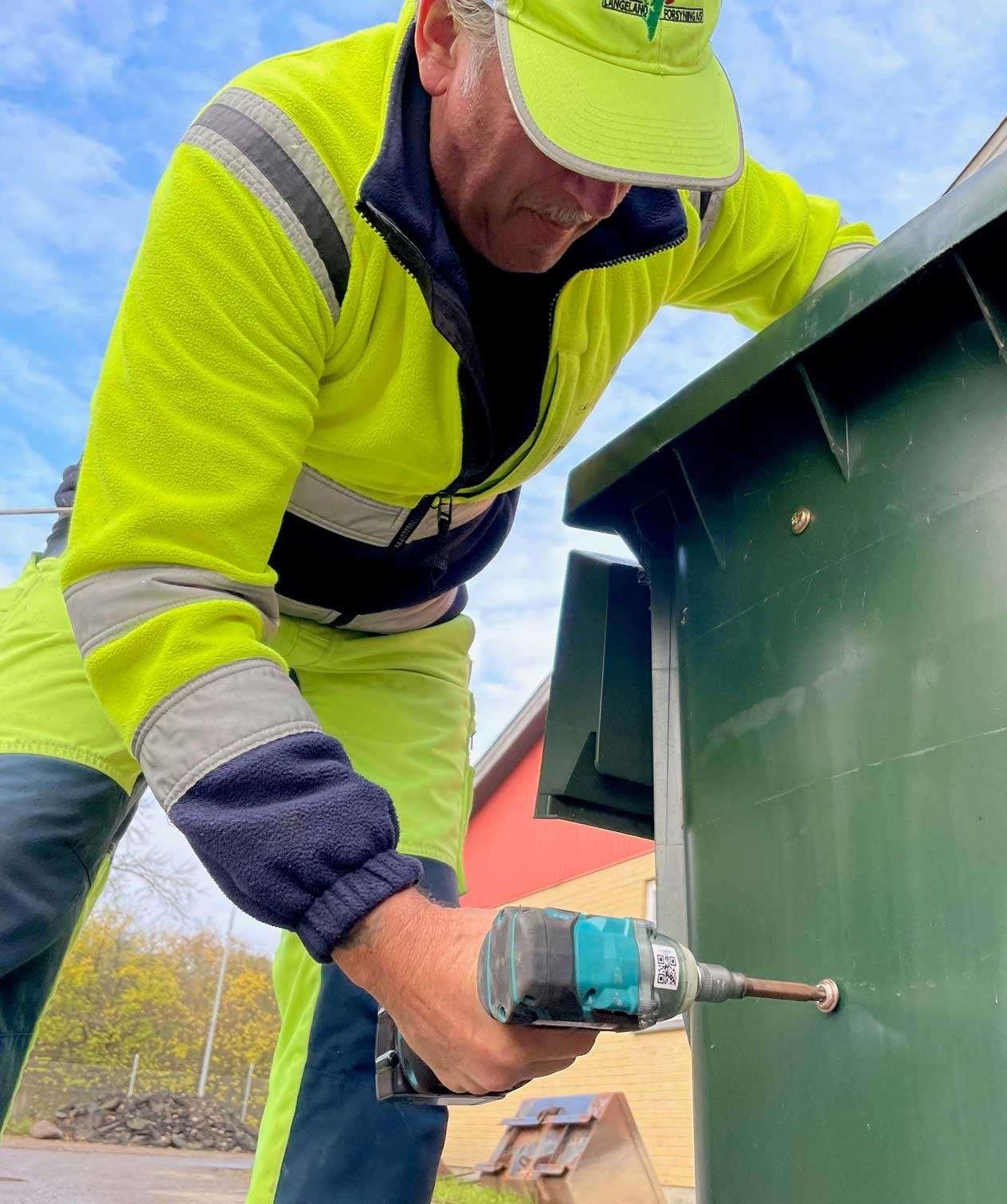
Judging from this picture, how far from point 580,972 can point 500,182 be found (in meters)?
1.04

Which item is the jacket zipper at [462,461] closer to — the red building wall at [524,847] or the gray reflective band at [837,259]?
the gray reflective band at [837,259]

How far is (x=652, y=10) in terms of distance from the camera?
1.38 m

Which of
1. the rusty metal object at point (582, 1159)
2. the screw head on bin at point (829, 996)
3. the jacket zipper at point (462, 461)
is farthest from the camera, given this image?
the rusty metal object at point (582, 1159)

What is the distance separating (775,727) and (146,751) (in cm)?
87

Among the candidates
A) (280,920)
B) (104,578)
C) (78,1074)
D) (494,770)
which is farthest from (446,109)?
(78,1074)

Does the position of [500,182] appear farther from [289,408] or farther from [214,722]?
[214,722]

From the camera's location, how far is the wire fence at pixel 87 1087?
1727 centimetres

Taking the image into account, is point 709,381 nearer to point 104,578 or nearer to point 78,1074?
point 104,578

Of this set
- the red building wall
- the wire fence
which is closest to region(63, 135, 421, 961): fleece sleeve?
the red building wall

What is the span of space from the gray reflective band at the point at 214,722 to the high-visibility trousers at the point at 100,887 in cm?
51

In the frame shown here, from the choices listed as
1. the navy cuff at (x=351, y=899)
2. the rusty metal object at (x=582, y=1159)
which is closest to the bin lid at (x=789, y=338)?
the navy cuff at (x=351, y=899)

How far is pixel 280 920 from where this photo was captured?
1.20 metres

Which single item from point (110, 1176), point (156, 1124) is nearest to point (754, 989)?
point (110, 1176)

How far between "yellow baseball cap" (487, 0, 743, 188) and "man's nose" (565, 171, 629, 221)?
0.12 m
